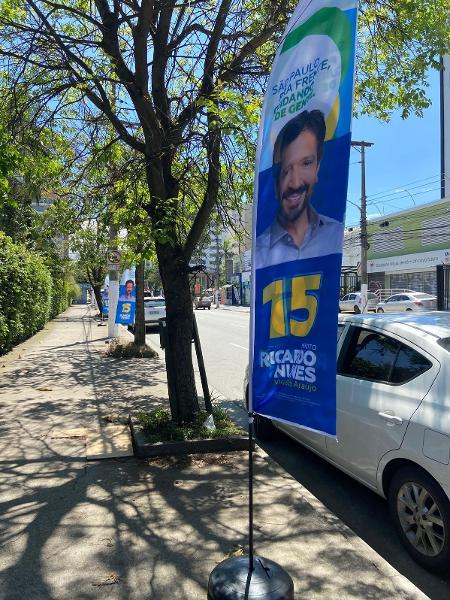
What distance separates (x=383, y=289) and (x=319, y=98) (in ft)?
129

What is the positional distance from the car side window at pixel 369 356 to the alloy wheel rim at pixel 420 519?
0.85m

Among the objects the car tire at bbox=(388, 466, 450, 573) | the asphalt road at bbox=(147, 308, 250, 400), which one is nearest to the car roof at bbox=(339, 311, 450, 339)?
the car tire at bbox=(388, 466, 450, 573)

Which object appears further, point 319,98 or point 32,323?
point 32,323

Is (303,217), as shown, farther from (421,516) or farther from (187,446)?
(187,446)

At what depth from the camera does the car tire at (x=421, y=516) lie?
3.36m

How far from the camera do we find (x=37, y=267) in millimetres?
17797

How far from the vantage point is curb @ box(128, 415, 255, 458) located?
554 cm

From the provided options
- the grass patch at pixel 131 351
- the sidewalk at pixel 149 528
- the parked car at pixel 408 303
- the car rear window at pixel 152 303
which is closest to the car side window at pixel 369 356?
the sidewalk at pixel 149 528

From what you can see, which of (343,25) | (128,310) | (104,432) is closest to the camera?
(343,25)

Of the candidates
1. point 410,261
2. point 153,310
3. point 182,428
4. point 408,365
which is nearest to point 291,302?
point 408,365

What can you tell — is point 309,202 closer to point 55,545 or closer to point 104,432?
point 55,545

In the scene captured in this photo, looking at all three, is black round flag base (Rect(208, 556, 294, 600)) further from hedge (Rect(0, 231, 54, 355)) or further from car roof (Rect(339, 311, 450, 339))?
hedge (Rect(0, 231, 54, 355))

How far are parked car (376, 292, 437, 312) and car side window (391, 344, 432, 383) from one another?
84.8 feet

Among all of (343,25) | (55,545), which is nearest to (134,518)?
(55,545)
